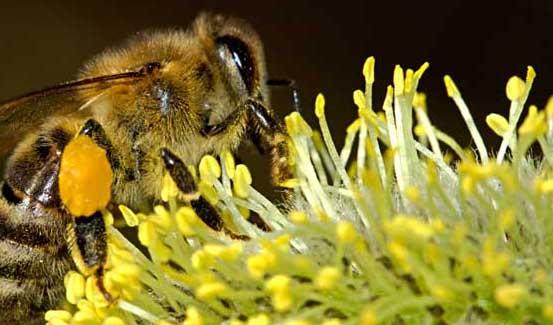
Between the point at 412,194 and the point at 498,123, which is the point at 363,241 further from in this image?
the point at 498,123

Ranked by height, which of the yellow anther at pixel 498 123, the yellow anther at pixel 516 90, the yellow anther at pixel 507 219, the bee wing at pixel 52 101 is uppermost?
the bee wing at pixel 52 101

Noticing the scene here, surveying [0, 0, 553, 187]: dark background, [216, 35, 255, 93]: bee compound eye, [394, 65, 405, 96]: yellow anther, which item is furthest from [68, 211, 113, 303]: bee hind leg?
[0, 0, 553, 187]: dark background

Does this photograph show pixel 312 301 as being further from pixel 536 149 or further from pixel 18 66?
pixel 18 66

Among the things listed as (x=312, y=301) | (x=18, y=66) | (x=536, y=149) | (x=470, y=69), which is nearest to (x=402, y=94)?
(x=536, y=149)

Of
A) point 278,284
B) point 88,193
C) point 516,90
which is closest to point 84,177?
point 88,193

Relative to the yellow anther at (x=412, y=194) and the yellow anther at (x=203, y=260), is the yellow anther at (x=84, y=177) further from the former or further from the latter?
the yellow anther at (x=412, y=194)

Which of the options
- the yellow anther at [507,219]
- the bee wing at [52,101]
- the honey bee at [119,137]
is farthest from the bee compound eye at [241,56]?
the yellow anther at [507,219]

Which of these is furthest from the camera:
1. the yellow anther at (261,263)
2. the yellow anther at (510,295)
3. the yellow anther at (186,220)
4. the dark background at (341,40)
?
the dark background at (341,40)
